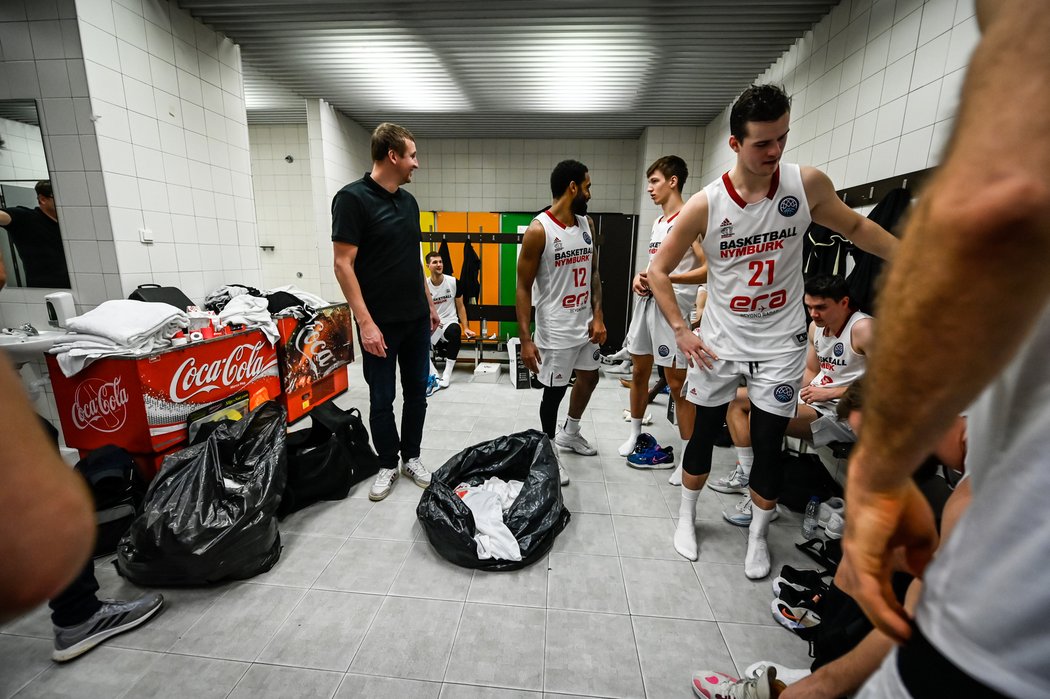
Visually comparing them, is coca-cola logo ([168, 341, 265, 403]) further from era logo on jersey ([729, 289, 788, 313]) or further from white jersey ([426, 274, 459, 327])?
era logo on jersey ([729, 289, 788, 313])

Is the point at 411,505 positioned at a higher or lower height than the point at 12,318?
lower

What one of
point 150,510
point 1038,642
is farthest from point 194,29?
point 1038,642

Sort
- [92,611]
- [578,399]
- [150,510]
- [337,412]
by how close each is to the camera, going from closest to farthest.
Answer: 1. [92,611]
2. [150,510]
3. [337,412]
4. [578,399]

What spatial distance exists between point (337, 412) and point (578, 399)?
142cm

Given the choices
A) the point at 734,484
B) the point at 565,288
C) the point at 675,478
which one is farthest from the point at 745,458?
the point at 565,288

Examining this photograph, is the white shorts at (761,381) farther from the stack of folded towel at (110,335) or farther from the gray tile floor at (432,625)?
the stack of folded towel at (110,335)

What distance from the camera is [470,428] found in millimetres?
3271

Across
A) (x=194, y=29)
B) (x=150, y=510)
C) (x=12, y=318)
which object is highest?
(x=194, y=29)

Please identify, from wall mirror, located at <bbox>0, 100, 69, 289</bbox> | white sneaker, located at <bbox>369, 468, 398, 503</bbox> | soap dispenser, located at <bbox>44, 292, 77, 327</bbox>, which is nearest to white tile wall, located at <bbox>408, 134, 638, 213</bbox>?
wall mirror, located at <bbox>0, 100, 69, 289</bbox>

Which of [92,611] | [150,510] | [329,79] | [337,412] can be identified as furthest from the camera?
[329,79]

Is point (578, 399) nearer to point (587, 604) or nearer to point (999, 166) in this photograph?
point (587, 604)

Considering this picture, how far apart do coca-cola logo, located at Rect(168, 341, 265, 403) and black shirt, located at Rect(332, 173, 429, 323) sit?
1.18 meters

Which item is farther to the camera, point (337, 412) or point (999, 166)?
point (337, 412)

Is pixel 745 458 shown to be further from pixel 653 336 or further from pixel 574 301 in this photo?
pixel 574 301
